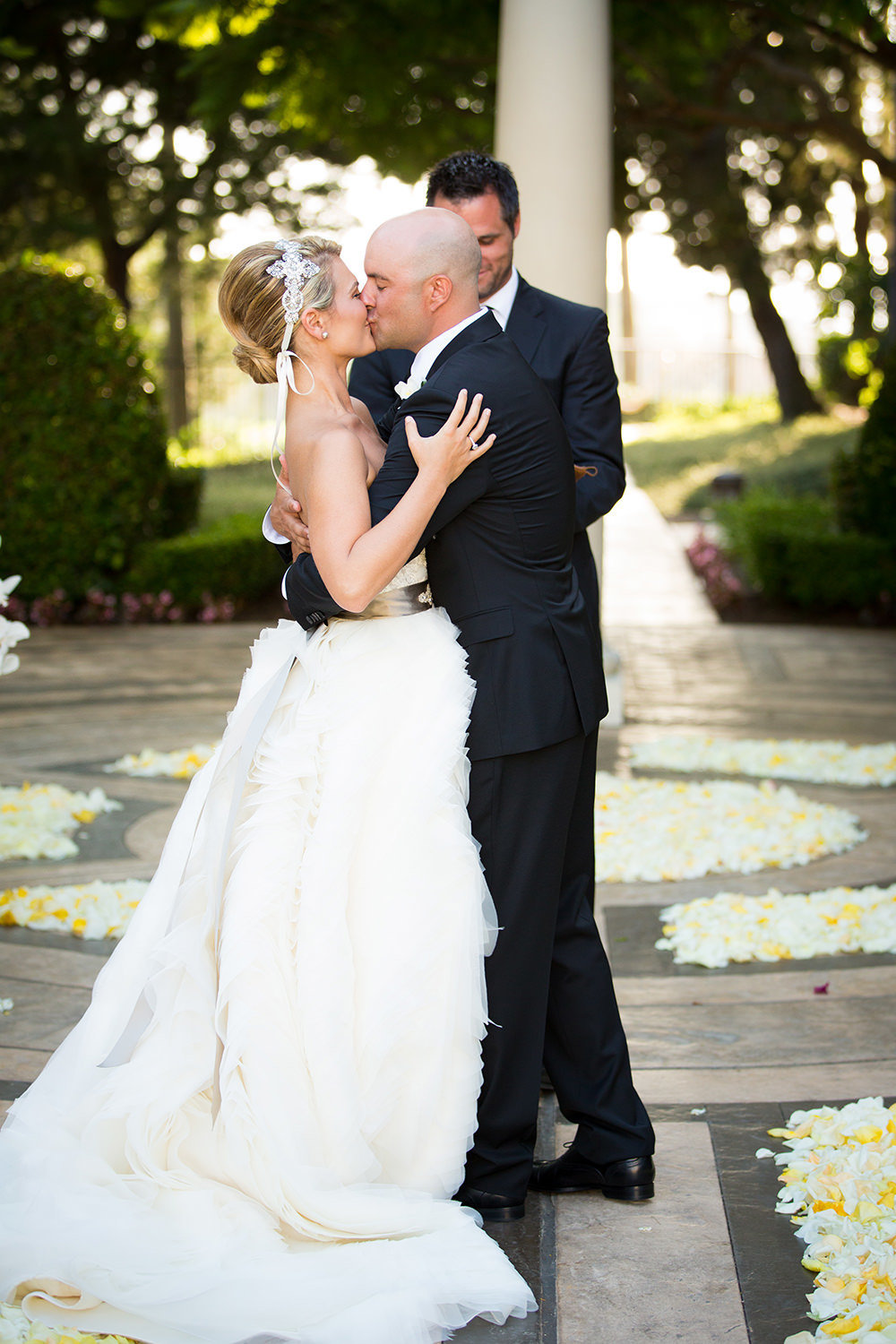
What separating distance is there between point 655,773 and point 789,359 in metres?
17.8

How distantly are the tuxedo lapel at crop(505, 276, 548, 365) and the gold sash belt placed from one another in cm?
93

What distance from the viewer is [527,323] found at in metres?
3.41

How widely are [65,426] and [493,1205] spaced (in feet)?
29.0

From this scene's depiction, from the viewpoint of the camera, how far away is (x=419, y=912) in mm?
2621

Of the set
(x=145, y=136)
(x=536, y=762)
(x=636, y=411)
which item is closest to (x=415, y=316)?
(x=536, y=762)

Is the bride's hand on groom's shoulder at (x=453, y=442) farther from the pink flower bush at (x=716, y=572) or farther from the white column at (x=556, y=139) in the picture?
the pink flower bush at (x=716, y=572)

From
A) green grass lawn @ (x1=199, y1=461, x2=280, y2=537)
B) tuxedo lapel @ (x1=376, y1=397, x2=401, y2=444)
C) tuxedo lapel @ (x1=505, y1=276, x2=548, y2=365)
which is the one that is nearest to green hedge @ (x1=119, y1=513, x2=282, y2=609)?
green grass lawn @ (x1=199, y1=461, x2=280, y2=537)

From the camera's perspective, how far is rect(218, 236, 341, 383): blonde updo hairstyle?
2.63 meters

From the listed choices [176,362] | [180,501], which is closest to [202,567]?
[180,501]

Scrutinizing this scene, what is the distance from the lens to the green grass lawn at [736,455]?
18.6m

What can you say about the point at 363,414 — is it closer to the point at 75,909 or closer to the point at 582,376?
the point at 582,376

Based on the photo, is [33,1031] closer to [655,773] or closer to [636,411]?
[655,773]

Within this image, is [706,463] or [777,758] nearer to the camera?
[777,758]

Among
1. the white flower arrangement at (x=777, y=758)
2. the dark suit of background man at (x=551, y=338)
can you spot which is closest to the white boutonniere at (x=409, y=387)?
the dark suit of background man at (x=551, y=338)
